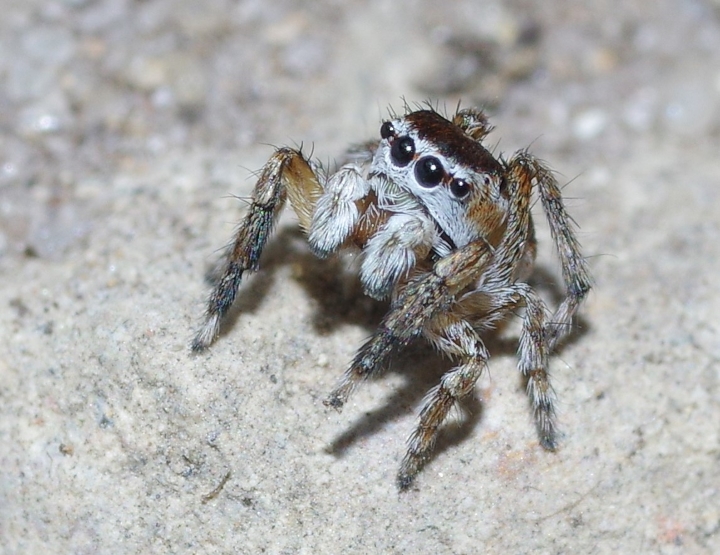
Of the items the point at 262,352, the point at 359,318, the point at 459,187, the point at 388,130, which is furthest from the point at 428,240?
the point at 262,352

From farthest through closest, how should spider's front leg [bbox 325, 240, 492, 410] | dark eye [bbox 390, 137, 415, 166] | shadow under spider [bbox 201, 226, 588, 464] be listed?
shadow under spider [bbox 201, 226, 588, 464] < dark eye [bbox 390, 137, 415, 166] < spider's front leg [bbox 325, 240, 492, 410]

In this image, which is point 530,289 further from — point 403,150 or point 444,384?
point 403,150

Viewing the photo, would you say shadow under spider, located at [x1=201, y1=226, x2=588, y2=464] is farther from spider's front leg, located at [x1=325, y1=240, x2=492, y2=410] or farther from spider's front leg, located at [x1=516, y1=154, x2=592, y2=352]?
spider's front leg, located at [x1=325, y1=240, x2=492, y2=410]

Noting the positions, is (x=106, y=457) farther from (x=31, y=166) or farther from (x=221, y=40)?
(x=221, y=40)

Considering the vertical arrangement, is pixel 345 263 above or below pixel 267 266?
above

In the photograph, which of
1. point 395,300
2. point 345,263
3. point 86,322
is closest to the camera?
point 395,300

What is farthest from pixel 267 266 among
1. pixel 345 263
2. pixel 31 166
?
pixel 31 166

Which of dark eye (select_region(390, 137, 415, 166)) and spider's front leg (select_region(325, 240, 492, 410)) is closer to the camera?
spider's front leg (select_region(325, 240, 492, 410))

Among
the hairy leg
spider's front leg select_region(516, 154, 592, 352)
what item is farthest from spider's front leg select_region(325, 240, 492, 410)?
spider's front leg select_region(516, 154, 592, 352)
